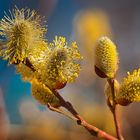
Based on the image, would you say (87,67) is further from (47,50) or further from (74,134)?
(47,50)

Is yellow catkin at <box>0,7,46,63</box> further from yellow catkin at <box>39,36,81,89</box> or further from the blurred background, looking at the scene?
the blurred background

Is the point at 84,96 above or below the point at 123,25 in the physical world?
below

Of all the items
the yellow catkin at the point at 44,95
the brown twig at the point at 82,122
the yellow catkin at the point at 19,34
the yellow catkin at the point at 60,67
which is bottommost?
the brown twig at the point at 82,122

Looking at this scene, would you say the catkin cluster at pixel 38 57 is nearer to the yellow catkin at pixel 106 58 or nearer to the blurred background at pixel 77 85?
the yellow catkin at pixel 106 58

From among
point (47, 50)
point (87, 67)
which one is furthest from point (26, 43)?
point (87, 67)

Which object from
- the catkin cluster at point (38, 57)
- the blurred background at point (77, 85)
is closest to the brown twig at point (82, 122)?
the catkin cluster at point (38, 57)

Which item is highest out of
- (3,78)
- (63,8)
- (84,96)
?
(63,8)

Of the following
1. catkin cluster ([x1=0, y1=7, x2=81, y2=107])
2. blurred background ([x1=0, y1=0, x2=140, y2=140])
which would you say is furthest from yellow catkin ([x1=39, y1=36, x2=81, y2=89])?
blurred background ([x1=0, y1=0, x2=140, y2=140])

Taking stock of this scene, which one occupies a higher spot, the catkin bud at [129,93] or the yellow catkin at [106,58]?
the yellow catkin at [106,58]
